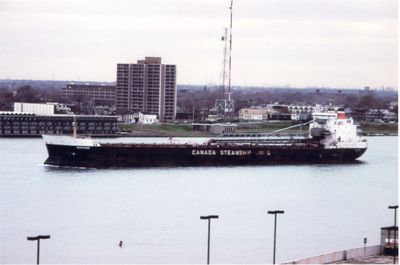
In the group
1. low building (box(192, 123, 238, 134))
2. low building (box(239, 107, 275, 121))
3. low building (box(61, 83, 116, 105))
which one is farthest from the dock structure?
low building (box(61, 83, 116, 105))

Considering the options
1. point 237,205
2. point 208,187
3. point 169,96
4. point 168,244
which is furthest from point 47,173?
point 169,96

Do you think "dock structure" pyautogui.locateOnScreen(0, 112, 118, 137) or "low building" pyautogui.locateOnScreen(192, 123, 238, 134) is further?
"low building" pyautogui.locateOnScreen(192, 123, 238, 134)

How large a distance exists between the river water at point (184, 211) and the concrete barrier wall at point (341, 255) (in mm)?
1335

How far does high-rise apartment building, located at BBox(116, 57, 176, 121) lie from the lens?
49959 mm

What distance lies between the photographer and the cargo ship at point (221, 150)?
23.7 metres

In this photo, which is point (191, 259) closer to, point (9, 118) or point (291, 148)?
point (291, 148)

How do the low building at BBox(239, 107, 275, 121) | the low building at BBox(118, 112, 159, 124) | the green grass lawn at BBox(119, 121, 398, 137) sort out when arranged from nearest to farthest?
the green grass lawn at BBox(119, 121, 398, 137) → the low building at BBox(118, 112, 159, 124) → the low building at BBox(239, 107, 275, 121)

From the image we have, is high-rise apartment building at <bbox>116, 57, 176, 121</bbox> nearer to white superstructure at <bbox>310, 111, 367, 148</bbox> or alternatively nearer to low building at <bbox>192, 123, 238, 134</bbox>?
low building at <bbox>192, 123, 238, 134</bbox>

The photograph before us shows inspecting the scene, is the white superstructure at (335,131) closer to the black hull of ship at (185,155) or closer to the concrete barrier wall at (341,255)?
the black hull of ship at (185,155)

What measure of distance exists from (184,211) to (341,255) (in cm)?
534

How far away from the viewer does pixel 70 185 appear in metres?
19.4

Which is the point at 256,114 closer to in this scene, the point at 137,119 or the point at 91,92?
the point at 137,119

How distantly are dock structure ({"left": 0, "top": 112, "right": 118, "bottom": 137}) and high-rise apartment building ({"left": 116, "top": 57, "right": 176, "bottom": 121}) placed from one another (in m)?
11.8

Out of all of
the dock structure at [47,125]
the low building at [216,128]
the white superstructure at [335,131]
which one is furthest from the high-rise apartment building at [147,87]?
the white superstructure at [335,131]
